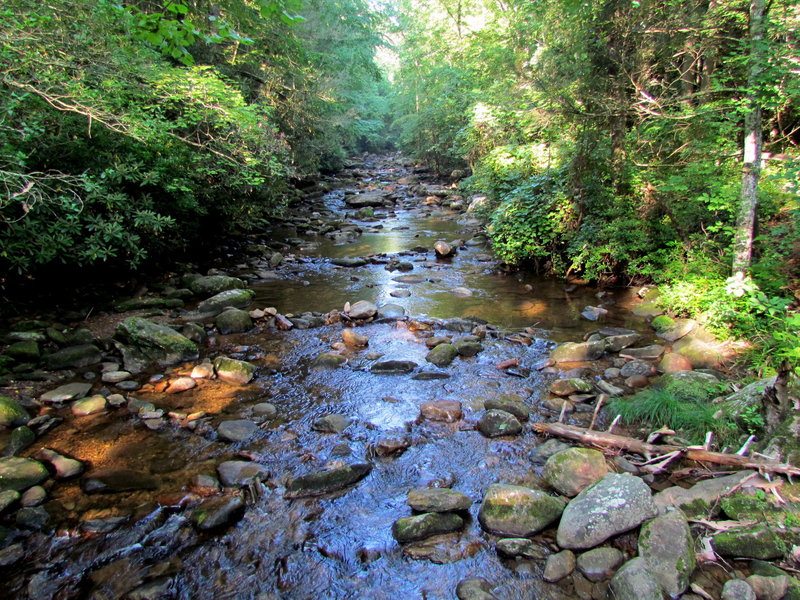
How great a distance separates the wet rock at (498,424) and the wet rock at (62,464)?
3.88 metres

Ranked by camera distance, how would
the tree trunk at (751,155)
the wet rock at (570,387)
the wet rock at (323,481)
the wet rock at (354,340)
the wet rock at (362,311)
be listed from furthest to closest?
the wet rock at (362,311) → the wet rock at (354,340) → the wet rock at (570,387) → the tree trunk at (751,155) → the wet rock at (323,481)

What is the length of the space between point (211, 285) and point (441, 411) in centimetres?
613

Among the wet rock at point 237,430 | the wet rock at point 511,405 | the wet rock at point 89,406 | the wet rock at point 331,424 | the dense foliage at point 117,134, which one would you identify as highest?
the dense foliage at point 117,134

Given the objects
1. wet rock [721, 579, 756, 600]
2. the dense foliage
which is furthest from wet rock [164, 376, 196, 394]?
wet rock [721, 579, 756, 600]

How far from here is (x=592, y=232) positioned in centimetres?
889

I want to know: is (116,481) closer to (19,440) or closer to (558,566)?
(19,440)

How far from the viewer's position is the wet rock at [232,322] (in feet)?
24.3

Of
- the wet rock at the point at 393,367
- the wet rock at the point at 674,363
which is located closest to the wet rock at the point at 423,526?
the wet rock at the point at 393,367

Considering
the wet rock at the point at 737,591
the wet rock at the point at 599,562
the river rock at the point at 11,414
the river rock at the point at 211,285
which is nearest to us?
the wet rock at the point at 737,591

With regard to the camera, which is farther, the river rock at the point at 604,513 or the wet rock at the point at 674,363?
the wet rock at the point at 674,363

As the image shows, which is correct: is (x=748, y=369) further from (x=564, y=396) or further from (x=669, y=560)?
(x=669, y=560)

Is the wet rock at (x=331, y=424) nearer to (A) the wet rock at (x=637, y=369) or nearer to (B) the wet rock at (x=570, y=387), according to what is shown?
(B) the wet rock at (x=570, y=387)

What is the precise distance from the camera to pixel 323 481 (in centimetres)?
395

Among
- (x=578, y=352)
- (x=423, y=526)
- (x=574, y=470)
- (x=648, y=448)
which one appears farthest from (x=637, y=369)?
(x=423, y=526)
